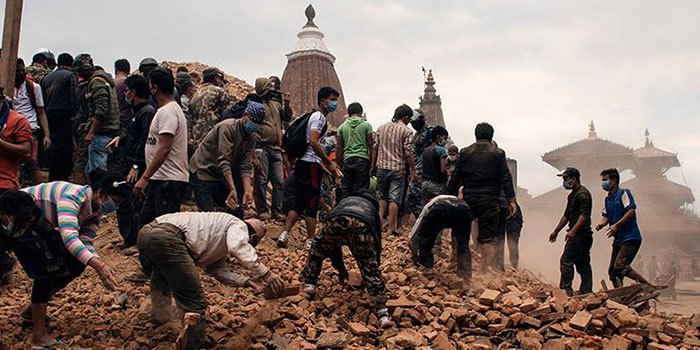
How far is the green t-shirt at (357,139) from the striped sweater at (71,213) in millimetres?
3351

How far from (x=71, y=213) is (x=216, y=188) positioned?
2812mm

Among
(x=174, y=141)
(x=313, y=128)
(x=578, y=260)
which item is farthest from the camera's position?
(x=578, y=260)

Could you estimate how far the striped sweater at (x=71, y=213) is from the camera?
14.8 feet

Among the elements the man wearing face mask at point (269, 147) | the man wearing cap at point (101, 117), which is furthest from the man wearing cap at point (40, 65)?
the man wearing face mask at point (269, 147)

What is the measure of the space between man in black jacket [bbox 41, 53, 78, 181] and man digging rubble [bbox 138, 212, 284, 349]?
3445mm

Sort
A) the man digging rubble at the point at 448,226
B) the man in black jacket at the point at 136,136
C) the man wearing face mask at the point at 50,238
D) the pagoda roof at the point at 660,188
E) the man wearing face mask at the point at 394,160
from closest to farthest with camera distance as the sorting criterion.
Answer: the man wearing face mask at the point at 50,238
the man in black jacket at the point at 136,136
the man digging rubble at the point at 448,226
the man wearing face mask at the point at 394,160
the pagoda roof at the point at 660,188

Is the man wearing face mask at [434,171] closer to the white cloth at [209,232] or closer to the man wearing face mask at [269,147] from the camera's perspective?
the man wearing face mask at [269,147]

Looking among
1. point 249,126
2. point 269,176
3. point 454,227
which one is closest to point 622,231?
point 454,227

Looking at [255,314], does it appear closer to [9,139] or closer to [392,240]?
[9,139]

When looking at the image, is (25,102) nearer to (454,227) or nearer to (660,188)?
(454,227)

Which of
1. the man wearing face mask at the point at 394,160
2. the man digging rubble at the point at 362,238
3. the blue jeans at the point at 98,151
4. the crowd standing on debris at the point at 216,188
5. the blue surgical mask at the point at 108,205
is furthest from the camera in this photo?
the man wearing face mask at the point at 394,160

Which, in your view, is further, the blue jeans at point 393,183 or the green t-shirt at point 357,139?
the blue jeans at point 393,183

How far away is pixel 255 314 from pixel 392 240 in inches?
132

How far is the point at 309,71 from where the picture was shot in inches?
873
